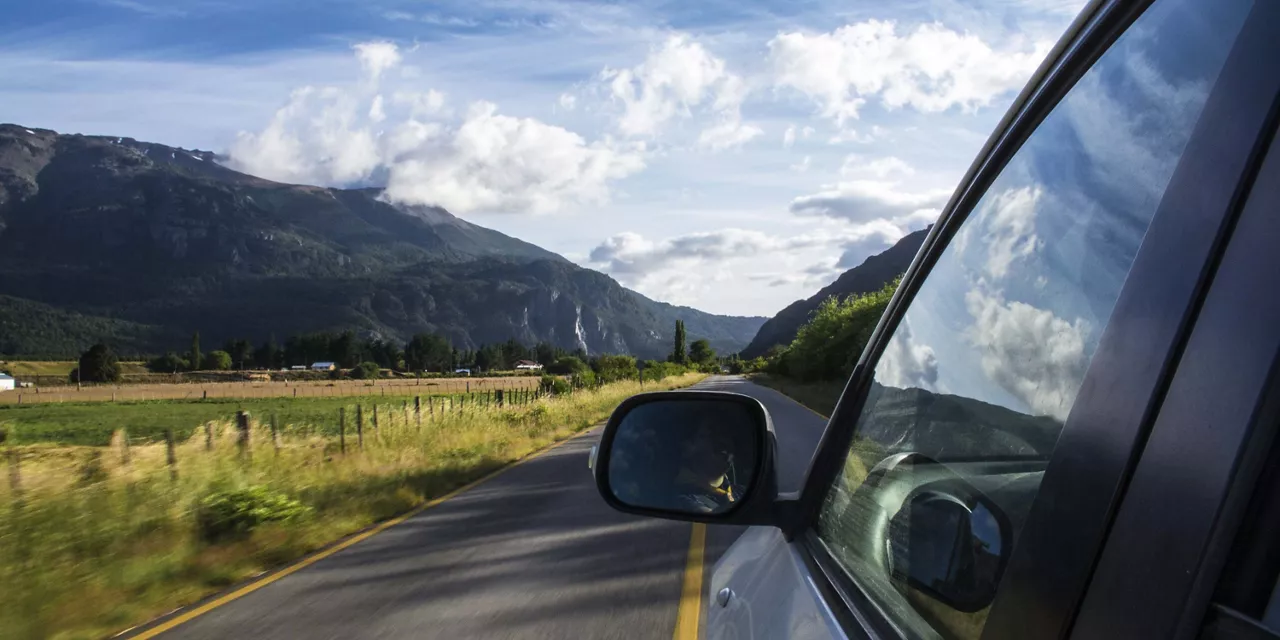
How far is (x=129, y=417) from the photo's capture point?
63500 mm

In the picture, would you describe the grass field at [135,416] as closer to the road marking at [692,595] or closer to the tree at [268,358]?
the road marking at [692,595]

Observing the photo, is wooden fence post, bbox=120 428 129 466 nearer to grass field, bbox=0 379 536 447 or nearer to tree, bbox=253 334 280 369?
grass field, bbox=0 379 536 447

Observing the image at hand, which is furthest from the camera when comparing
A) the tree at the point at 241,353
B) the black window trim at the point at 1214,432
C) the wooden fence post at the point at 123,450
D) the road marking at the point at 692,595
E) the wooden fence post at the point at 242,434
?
the tree at the point at 241,353

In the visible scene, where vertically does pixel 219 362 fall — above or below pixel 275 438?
below

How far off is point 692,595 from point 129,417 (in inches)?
2582

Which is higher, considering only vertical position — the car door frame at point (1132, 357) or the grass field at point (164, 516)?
the car door frame at point (1132, 357)

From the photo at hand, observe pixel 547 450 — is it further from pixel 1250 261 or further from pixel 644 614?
pixel 1250 261

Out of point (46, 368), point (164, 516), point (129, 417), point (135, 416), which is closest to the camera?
point (164, 516)

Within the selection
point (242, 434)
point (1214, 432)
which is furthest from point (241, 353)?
point (1214, 432)

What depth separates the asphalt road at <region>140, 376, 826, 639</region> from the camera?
6.14m

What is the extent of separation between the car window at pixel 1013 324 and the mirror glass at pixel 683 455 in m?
0.42

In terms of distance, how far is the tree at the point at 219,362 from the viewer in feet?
547

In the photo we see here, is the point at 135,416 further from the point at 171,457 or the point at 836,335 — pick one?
the point at 171,457

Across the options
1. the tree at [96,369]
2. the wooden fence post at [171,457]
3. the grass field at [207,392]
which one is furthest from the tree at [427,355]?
the wooden fence post at [171,457]
